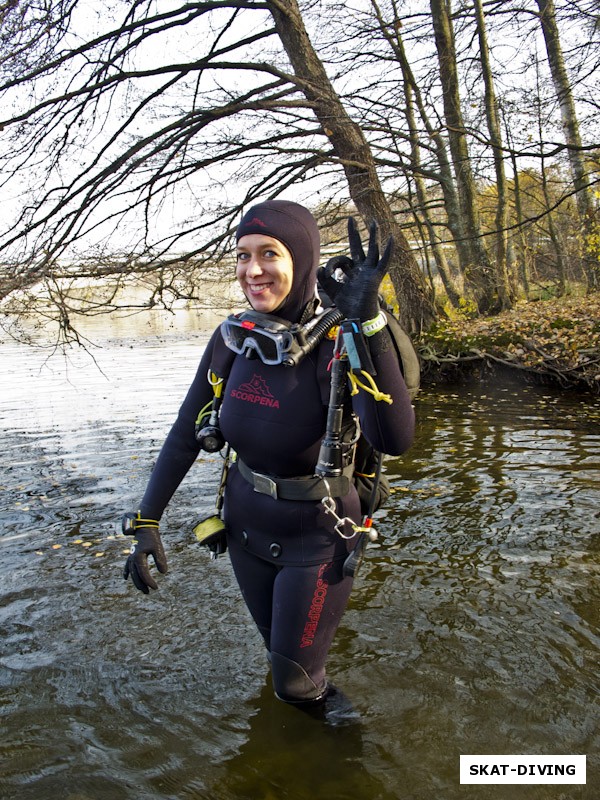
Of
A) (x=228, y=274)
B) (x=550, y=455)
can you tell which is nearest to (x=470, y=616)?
(x=550, y=455)

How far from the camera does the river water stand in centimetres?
296

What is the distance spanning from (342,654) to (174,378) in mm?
13823

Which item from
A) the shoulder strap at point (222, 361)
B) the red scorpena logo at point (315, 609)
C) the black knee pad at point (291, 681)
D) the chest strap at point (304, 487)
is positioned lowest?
the black knee pad at point (291, 681)

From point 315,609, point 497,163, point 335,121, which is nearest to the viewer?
point 315,609

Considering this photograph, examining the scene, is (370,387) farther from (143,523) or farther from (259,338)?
(143,523)

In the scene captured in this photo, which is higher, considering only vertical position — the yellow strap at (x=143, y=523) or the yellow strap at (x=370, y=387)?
the yellow strap at (x=370, y=387)

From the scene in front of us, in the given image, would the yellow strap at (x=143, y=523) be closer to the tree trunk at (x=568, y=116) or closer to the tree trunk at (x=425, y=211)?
the tree trunk at (x=568, y=116)

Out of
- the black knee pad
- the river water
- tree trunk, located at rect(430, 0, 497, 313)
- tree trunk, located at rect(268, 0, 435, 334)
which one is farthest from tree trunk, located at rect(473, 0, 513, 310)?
the black knee pad

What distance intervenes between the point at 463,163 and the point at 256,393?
12962 mm

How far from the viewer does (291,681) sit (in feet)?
9.12

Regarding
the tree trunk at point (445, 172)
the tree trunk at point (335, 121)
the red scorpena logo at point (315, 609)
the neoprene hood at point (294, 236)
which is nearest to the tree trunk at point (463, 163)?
the tree trunk at point (445, 172)

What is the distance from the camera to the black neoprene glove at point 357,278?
2.24 meters

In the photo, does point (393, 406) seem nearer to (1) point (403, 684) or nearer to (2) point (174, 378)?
(1) point (403, 684)

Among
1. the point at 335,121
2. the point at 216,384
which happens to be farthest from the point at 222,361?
the point at 335,121
